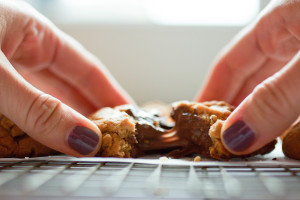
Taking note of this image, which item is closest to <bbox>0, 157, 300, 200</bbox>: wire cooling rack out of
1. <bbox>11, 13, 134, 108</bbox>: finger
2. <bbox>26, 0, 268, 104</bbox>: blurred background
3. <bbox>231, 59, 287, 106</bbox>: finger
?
<bbox>11, 13, 134, 108</bbox>: finger

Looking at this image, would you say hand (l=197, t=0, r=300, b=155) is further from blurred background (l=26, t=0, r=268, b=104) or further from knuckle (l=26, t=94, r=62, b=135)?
blurred background (l=26, t=0, r=268, b=104)

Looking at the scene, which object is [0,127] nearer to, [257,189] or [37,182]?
[37,182]

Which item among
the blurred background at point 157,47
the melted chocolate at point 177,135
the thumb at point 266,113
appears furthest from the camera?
the blurred background at point 157,47

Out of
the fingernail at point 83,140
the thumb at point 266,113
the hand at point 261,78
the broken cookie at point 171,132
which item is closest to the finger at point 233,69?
the hand at point 261,78

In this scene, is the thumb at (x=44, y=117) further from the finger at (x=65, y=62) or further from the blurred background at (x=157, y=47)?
the blurred background at (x=157, y=47)

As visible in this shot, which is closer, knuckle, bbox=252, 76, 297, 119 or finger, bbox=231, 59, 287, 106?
knuckle, bbox=252, 76, 297, 119

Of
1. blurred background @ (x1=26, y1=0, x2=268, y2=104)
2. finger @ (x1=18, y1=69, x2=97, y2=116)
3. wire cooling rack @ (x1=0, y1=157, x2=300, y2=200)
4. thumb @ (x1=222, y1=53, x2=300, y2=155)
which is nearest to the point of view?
wire cooling rack @ (x1=0, y1=157, x2=300, y2=200)

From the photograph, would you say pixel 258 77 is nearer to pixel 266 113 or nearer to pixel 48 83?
pixel 266 113
